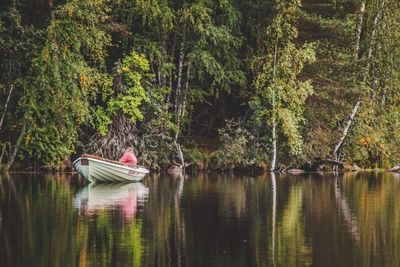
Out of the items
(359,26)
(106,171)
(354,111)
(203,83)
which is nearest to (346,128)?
(354,111)

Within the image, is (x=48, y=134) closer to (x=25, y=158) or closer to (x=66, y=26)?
(x=25, y=158)

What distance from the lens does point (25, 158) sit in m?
43.5

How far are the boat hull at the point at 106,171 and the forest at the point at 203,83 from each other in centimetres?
358

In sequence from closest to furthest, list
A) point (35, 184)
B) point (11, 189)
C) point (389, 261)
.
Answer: point (389, 261)
point (11, 189)
point (35, 184)

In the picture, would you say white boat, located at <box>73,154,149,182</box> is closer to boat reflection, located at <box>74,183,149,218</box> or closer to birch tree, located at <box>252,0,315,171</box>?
boat reflection, located at <box>74,183,149,218</box>

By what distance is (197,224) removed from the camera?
22.8 meters

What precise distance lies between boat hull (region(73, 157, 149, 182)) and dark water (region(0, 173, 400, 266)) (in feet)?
5.96

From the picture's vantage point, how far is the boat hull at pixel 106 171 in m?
38.5

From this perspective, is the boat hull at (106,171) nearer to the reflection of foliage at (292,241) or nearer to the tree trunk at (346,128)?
the tree trunk at (346,128)

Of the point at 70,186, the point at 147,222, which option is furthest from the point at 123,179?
the point at 147,222

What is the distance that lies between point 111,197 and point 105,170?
7957mm

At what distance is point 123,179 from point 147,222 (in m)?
16.7

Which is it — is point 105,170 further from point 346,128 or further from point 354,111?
point 354,111

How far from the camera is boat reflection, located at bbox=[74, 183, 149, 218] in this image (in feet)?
86.4
